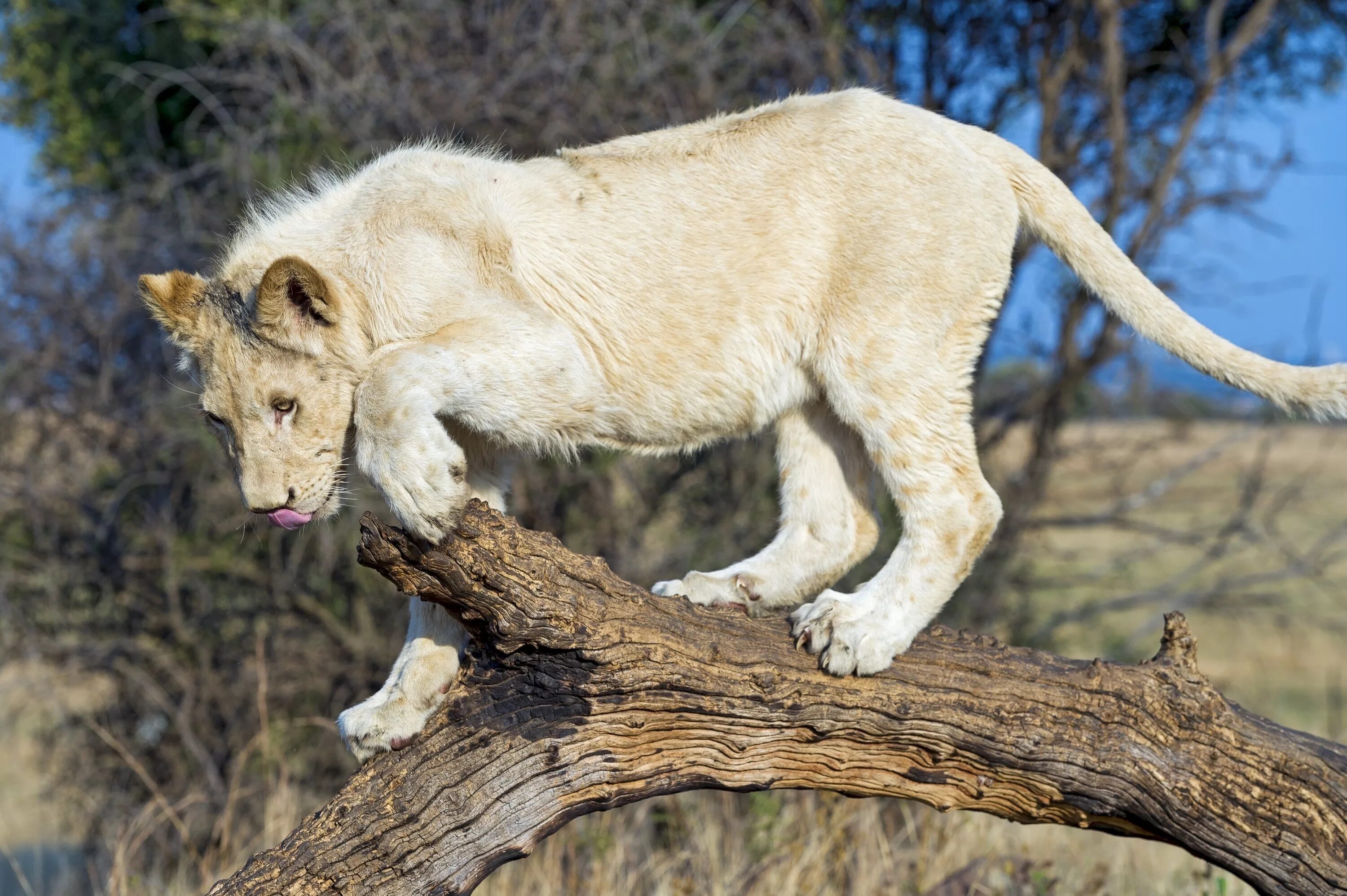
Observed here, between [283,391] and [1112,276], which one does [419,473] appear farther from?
[1112,276]

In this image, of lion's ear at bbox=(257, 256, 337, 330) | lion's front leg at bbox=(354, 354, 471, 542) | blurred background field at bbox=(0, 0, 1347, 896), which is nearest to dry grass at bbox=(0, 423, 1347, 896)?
blurred background field at bbox=(0, 0, 1347, 896)

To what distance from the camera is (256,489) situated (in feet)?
9.84

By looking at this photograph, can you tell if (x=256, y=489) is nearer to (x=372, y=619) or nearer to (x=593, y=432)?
(x=593, y=432)

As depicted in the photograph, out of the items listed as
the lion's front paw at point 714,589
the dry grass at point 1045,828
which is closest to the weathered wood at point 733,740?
the lion's front paw at point 714,589

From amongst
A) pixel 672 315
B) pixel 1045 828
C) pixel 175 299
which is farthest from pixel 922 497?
pixel 1045 828

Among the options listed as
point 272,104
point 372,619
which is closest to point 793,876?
point 372,619

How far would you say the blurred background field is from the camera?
21.9ft

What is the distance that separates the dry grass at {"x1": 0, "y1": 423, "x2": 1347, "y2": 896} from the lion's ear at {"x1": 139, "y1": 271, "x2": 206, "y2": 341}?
8.45 ft

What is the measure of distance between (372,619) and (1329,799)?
5499 millimetres

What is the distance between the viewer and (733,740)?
3.05m

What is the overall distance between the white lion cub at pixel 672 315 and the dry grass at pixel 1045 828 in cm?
158

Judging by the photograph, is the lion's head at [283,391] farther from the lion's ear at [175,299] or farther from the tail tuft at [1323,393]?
the tail tuft at [1323,393]

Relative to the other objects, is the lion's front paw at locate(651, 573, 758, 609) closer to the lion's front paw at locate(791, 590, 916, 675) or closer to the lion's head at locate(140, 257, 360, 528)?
the lion's front paw at locate(791, 590, 916, 675)

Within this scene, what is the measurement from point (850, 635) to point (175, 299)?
1.95 metres
